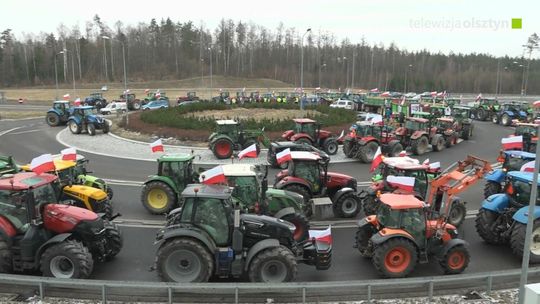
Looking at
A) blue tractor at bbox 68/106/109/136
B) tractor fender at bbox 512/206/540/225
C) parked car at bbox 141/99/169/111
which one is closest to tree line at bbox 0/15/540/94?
parked car at bbox 141/99/169/111

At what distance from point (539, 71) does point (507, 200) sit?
119346 millimetres

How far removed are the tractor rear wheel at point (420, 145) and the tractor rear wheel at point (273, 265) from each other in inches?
768

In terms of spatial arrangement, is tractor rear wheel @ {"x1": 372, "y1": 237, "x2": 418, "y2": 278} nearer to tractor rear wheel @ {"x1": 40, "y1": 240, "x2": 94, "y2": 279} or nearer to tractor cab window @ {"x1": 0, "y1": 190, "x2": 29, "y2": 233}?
tractor rear wheel @ {"x1": 40, "y1": 240, "x2": 94, "y2": 279}

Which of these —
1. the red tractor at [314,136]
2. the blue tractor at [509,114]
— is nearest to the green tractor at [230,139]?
the red tractor at [314,136]

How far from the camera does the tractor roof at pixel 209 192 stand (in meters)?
8.70

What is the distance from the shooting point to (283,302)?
8.33m

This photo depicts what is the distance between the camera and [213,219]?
345 inches

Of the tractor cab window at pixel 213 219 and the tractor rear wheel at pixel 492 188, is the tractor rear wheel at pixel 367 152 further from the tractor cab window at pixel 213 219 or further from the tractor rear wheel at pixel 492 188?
the tractor cab window at pixel 213 219

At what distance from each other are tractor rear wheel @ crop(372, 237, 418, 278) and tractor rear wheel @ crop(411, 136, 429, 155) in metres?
17.7

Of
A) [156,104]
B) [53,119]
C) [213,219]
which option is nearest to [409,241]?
[213,219]

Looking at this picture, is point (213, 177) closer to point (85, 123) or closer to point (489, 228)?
point (489, 228)

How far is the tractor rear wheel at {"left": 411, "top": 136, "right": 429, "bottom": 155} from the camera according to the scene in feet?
85.7

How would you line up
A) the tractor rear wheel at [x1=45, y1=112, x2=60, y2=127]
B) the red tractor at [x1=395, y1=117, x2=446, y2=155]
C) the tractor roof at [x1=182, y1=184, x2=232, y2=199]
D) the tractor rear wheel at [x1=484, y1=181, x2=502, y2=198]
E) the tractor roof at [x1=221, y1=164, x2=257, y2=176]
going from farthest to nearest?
the tractor rear wheel at [x1=45, y1=112, x2=60, y2=127] → the red tractor at [x1=395, y1=117, x2=446, y2=155] → the tractor rear wheel at [x1=484, y1=181, x2=502, y2=198] → the tractor roof at [x1=221, y1=164, x2=257, y2=176] → the tractor roof at [x1=182, y1=184, x2=232, y2=199]

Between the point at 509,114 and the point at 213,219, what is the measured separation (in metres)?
43.2
